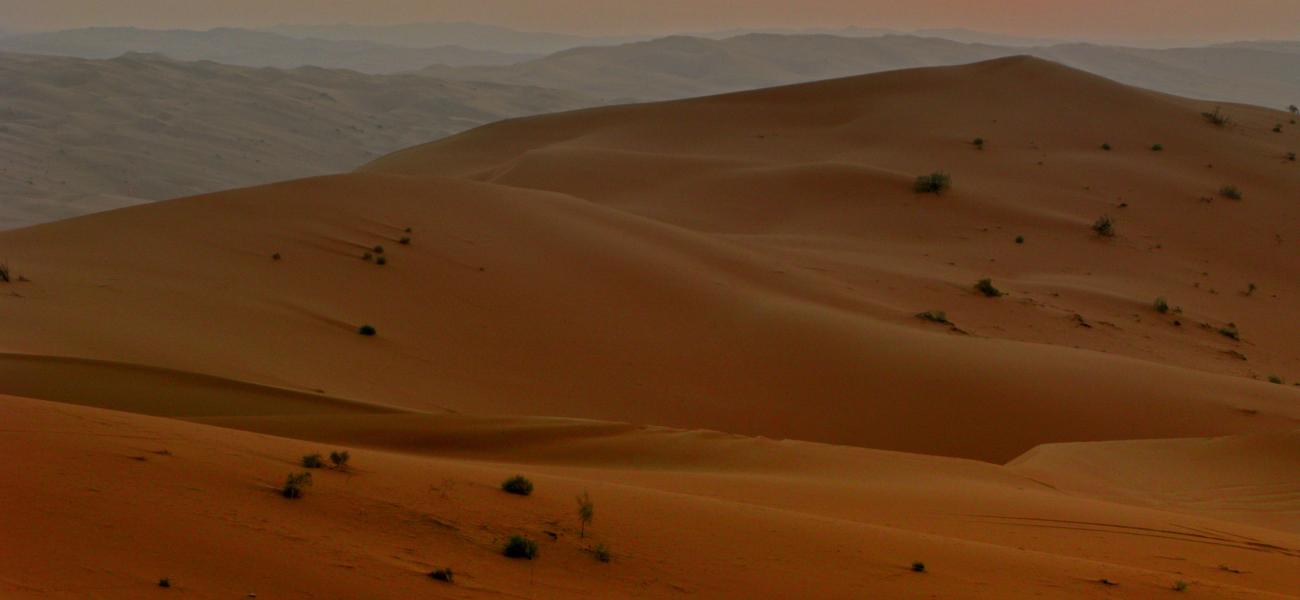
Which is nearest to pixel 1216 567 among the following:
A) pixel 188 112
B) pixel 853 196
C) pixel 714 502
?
pixel 714 502

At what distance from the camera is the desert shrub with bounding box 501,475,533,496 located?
20.9ft

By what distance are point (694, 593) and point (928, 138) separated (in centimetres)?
2957

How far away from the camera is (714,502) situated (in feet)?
22.6

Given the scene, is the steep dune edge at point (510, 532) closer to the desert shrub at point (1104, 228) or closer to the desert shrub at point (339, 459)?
the desert shrub at point (339, 459)

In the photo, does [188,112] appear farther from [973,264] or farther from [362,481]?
[362,481]

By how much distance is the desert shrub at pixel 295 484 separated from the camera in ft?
18.5

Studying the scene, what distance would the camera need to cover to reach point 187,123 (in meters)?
56.7

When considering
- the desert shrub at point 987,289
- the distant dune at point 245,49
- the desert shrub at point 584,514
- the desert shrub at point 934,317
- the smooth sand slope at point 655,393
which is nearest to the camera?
the smooth sand slope at point 655,393

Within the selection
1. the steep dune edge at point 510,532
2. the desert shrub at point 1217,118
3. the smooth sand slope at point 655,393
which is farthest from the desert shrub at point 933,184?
the steep dune edge at point 510,532

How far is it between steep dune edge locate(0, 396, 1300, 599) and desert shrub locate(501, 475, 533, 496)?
0.32 feet

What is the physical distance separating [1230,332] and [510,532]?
1674cm

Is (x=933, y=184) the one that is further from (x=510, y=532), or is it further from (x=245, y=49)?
(x=245, y=49)

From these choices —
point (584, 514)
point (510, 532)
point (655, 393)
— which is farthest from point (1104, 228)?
point (510, 532)

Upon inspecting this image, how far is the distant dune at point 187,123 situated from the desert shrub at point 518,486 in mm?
31864
